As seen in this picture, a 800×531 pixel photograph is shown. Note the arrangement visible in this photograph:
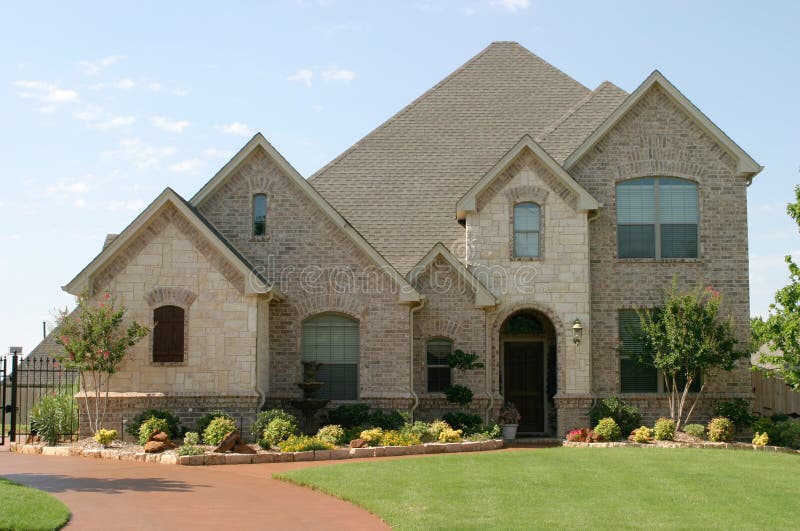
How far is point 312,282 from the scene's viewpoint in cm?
2458

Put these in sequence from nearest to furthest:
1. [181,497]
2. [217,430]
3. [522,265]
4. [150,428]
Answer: [181,497] → [217,430] → [150,428] → [522,265]

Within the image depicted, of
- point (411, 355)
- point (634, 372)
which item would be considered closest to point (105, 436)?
point (411, 355)

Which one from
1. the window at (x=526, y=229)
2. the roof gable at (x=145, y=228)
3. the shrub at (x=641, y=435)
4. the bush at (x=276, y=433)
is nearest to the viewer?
the bush at (x=276, y=433)

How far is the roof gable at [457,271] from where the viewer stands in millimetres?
24188

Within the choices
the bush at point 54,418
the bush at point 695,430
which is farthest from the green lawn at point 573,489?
the bush at point 54,418

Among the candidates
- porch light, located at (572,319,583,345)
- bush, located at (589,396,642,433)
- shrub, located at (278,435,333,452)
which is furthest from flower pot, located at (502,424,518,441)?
shrub, located at (278,435,333,452)

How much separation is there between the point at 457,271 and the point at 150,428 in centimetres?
908

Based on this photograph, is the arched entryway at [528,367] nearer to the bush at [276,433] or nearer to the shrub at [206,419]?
the bush at [276,433]

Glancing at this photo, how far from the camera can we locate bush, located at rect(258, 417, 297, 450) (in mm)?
20250

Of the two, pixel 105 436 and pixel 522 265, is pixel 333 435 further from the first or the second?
pixel 522 265

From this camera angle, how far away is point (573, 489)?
14789 millimetres

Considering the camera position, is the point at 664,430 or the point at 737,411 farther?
the point at 737,411

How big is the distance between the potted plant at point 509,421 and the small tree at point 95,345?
379 inches

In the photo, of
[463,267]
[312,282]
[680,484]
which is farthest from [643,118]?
[680,484]
